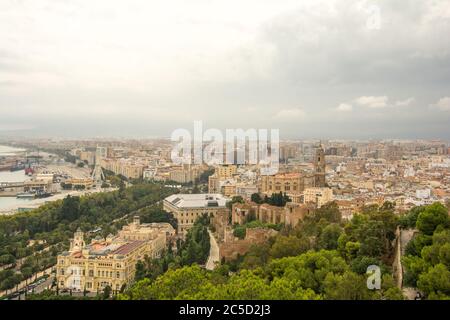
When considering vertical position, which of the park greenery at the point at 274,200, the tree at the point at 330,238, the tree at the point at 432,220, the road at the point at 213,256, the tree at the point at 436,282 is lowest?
the road at the point at 213,256

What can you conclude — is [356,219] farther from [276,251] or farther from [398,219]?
[276,251]

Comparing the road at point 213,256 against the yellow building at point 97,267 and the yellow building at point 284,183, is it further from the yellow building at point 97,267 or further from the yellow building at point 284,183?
the yellow building at point 284,183

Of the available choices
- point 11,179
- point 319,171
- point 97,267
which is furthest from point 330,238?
point 11,179

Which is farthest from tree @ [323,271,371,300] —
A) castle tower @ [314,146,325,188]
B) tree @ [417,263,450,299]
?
castle tower @ [314,146,325,188]

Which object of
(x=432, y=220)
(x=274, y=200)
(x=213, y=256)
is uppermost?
(x=432, y=220)

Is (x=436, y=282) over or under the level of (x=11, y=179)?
over

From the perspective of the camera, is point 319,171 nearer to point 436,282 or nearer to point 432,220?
point 432,220

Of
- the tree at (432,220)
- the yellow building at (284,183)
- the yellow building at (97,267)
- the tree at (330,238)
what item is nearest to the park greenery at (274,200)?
the yellow building at (284,183)

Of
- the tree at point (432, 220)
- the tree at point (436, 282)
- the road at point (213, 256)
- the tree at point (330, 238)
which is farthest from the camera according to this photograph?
the road at point (213, 256)

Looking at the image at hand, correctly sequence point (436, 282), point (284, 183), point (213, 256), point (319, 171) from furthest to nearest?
point (284, 183) < point (319, 171) < point (213, 256) < point (436, 282)

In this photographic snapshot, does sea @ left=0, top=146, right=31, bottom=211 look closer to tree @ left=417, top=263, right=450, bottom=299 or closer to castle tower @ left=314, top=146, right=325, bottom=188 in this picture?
castle tower @ left=314, top=146, right=325, bottom=188
